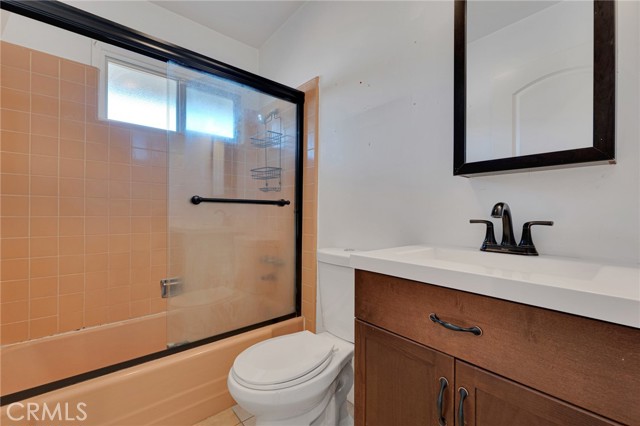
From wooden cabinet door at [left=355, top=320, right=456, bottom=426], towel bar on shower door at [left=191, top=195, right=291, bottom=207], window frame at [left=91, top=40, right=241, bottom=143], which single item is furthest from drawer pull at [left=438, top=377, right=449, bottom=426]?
window frame at [left=91, top=40, right=241, bottom=143]

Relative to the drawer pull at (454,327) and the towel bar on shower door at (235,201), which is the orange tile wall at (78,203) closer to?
the towel bar on shower door at (235,201)

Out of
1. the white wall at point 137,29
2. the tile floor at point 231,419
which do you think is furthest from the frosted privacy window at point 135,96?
the tile floor at point 231,419

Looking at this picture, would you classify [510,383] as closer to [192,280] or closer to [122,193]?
[192,280]

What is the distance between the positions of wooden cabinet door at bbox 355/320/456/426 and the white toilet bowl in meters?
0.22

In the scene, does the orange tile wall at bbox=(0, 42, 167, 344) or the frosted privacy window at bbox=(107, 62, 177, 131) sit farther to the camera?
the frosted privacy window at bbox=(107, 62, 177, 131)

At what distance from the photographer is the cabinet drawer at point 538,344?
0.49m

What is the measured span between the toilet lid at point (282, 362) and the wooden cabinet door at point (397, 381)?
24 centimetres

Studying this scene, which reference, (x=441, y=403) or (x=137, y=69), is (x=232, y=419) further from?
(x=137, y=69)

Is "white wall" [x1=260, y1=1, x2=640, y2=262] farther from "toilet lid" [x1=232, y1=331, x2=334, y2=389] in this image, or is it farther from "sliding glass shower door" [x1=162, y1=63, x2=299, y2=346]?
"toilet lid" [x1=232, y1=331, x2=334, y2=389]

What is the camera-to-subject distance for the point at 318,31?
1.85m

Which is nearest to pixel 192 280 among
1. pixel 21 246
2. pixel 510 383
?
pixel 21 246

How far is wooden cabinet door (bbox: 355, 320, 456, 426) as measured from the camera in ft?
2.37

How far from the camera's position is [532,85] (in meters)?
0.95

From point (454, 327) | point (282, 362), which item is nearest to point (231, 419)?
point (282, 362)
